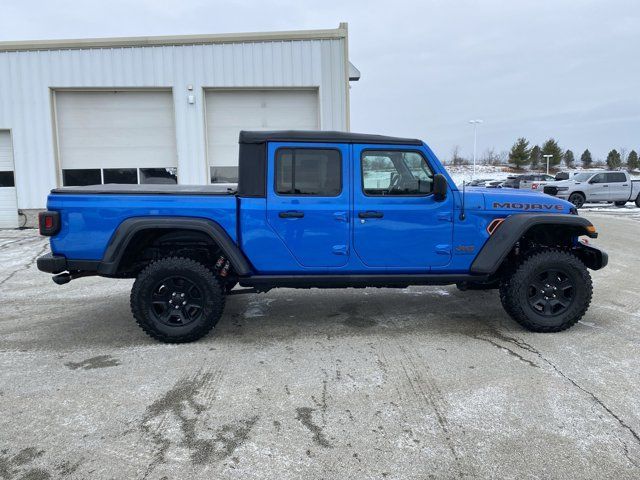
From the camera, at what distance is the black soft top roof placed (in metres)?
4.30

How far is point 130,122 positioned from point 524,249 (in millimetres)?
→ 11814

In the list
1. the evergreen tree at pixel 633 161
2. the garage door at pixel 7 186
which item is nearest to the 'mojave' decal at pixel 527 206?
the garage door at pixel 7 186

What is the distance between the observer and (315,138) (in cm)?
434

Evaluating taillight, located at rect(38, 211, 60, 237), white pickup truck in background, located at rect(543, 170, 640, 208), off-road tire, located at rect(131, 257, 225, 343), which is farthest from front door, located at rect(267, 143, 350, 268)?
white pickup truck in background, located at rect(543, 170, 640, 208)

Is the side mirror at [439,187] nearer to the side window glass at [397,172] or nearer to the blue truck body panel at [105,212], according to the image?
the side window glass at [397,172]

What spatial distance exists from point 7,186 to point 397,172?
43.8ft

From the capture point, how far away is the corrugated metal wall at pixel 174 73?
500 inches

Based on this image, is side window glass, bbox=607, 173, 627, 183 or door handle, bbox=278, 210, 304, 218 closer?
door handle, bbox=278, 210, 304, 218

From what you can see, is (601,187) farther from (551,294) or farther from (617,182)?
(551,294)

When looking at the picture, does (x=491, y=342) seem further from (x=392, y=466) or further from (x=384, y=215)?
(x=392, y=466)

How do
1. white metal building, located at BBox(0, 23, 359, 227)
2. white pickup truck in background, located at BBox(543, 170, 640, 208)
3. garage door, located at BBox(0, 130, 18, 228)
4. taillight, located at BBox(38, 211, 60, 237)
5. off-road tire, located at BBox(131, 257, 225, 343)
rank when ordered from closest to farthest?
taillight, located at BBox(38, 211, 60, 237), off-road tire, located at BBox(131, 257, 225, 343), white metal building, located at BBox(0, 23, 359, 227), garage door, located at BBox(0, 130, 18, 228), white pickup truck in background, located at BBox(543, 170, 640, 208)

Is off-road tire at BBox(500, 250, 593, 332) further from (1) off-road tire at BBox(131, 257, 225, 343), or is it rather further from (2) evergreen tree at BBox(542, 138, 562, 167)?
(2) evergreen tree at BBox(542, 138, 562, 167)

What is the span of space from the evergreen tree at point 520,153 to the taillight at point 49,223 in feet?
216

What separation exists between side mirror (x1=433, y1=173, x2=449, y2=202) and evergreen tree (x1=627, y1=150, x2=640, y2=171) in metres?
79.5
